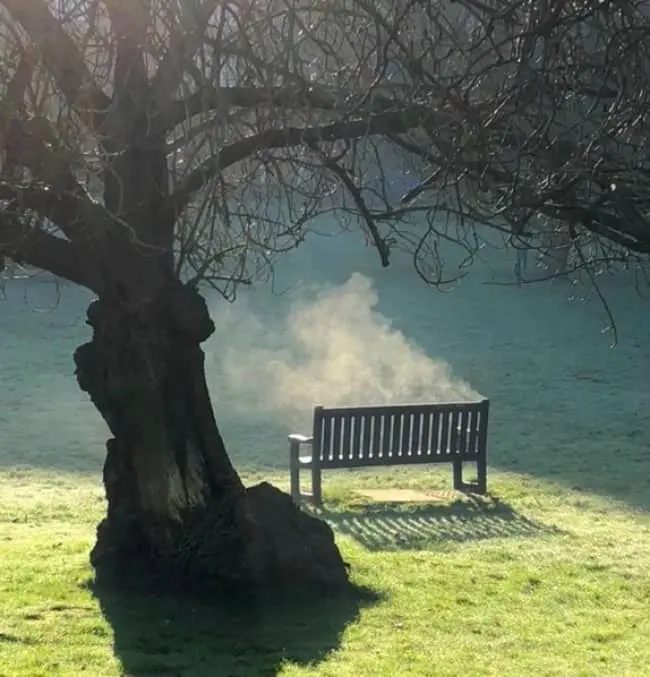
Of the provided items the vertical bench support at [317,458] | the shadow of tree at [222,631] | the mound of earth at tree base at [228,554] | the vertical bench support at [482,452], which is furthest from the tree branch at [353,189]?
the vertical bench support at [482,452]

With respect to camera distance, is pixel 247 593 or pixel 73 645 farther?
pixel 247 593

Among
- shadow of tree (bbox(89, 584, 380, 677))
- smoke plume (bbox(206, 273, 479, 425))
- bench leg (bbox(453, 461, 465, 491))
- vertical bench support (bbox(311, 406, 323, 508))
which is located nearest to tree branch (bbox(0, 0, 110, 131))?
shadow of tree (bbox(89, 584, 380, 677))

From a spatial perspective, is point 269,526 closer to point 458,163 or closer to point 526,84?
point 458,163

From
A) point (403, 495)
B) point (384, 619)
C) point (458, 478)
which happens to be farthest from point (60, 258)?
point (458, 478)

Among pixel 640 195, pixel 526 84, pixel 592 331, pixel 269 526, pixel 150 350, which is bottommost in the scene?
pixel 269 526

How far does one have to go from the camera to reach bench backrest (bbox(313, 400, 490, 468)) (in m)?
12.6

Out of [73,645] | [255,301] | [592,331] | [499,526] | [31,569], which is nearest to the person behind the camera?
[73,645]

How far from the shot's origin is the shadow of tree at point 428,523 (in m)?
10.5

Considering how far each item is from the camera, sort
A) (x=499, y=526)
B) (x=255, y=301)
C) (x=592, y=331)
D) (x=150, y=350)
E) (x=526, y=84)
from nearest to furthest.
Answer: (x=526, y=84) < (x=150, y=350) < (x=499, y=526) < (x=592, y=331) < (x=255, y=301)

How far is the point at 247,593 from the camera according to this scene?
22.0 ft

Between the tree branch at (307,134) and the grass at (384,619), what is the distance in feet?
7.02

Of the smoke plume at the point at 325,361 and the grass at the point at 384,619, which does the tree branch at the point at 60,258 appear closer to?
the grass at the point at 384,619

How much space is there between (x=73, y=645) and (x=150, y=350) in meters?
1.52

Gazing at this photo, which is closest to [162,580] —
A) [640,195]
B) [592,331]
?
[640,195]
